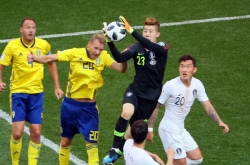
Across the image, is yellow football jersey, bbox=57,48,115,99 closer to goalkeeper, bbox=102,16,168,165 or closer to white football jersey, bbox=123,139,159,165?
goalkeeper, bbox=102,16,168,165

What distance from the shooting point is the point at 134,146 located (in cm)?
1030

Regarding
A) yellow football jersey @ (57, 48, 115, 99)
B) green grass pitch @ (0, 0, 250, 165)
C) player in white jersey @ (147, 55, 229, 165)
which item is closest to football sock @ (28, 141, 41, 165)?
green grass pitch @ (0, 0, 250, 165)

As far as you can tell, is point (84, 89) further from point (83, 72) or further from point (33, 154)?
point (33, 154)

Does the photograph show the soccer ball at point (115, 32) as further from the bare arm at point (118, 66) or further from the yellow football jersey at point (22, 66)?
the yellow football jersey at point (22, 66)

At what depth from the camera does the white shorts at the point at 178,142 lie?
12.0m

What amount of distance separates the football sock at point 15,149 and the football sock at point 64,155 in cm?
76

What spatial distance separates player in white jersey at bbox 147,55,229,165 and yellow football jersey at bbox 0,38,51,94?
2143 mm

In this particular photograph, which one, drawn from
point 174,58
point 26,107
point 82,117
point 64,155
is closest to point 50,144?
point 26,107

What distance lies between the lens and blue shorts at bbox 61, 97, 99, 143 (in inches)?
478

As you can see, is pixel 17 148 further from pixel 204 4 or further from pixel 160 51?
pixel 204 4

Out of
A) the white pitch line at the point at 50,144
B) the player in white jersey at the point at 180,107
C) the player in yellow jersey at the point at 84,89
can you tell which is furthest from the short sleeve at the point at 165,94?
the white pitch line at the point at 50,144

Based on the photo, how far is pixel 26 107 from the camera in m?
12.8

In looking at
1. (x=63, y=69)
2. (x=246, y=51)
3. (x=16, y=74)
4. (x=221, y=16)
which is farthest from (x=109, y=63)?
(x=221, y=16)

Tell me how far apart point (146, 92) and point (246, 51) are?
5952 mm
